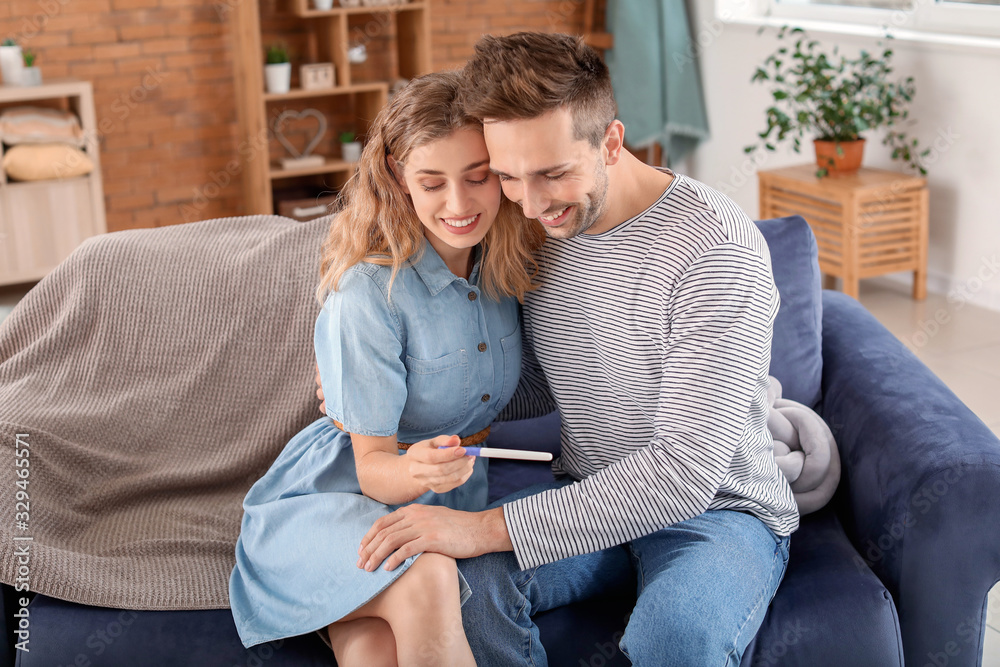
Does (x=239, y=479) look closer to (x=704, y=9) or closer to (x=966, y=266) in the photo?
(x=966, y=266)

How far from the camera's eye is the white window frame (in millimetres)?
3699

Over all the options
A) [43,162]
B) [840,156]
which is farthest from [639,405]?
[43,162]

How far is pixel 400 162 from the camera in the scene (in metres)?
1.46

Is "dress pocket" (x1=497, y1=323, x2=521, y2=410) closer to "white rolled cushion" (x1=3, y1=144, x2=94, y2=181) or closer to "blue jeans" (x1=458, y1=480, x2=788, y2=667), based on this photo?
"blue jeans" (x1=458, y1=480, x2=788, y2=667)

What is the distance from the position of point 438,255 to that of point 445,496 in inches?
15.5

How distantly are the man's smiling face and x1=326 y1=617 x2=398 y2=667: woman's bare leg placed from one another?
637 mm

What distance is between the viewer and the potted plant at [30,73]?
417 centimetres

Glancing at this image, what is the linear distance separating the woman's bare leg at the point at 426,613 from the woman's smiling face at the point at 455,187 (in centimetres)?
48

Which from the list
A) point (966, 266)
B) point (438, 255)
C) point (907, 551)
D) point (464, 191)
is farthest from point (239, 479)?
point (966, 266)

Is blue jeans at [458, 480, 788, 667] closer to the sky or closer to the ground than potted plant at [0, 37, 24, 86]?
closer to the ground

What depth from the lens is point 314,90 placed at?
4.66 m

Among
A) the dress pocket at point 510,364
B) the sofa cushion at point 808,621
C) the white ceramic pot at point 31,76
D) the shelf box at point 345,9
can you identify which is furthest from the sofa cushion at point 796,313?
the white ceramic pot at point 31,76

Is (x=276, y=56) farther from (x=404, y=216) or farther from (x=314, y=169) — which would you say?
(x=404, y=216)

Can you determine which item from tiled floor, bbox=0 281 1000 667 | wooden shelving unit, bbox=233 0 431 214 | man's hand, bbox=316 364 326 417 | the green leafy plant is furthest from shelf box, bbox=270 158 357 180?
man's hand, bbox=316 364 326 417
